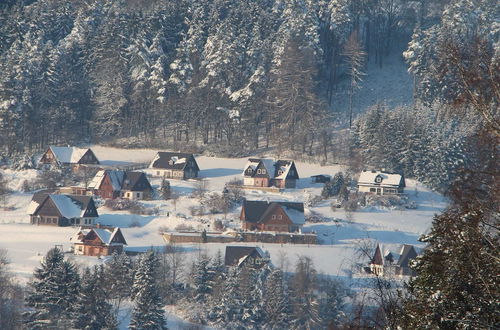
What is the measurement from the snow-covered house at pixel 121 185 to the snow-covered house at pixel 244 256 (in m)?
15.4

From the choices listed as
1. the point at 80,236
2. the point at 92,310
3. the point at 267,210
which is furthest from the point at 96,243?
the point at 92,310

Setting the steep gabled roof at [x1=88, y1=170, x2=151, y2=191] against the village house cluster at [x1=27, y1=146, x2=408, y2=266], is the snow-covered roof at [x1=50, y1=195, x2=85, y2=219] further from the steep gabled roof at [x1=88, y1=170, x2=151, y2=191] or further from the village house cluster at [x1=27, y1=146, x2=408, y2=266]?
the steep gabled roof at [x1=88, y1=170, x2=151, y2=191]

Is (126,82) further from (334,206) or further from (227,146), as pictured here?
(334,206)

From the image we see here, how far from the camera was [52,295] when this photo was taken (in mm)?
41250

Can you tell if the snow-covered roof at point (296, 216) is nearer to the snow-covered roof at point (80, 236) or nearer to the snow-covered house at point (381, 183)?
the snow-covered house at point (381, 183)

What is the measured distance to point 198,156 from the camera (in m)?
78.2

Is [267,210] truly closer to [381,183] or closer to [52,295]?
[381,183]

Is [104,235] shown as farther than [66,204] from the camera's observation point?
No

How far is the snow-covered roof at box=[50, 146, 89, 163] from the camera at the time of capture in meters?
74.6

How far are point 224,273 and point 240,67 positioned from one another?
1591 inches

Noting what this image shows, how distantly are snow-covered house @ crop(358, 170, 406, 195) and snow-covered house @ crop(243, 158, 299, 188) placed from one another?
16.8 feet

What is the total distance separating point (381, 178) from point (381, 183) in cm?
62

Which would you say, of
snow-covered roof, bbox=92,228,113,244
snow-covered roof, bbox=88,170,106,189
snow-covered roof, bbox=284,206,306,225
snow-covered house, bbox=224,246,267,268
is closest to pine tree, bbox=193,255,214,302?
snow-covered house, bbox=224,246,267,268

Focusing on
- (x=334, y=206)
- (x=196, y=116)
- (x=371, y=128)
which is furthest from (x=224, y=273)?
(x=196, y=116)
